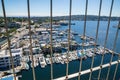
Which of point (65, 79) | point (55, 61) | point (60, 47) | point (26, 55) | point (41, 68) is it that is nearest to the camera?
point (65, 79)

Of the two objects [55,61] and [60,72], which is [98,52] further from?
[60,72]

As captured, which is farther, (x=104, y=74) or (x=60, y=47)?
(x=60, y=47)

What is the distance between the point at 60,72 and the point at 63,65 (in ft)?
4.36

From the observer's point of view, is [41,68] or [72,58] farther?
[72,58]

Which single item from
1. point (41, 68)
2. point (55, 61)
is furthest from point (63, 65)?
point (41, 68)

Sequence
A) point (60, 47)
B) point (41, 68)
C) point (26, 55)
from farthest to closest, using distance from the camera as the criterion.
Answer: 1. point (60, 47)
2. point (26, 55)
3. point (41, 68)

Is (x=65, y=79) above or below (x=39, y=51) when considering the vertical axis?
above

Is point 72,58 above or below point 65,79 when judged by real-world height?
below

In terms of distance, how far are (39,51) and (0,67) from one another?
4.23 m

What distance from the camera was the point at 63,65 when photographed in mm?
10320

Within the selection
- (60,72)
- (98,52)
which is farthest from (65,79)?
(98,52)

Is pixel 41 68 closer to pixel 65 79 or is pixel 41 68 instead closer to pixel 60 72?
pixel 60 72

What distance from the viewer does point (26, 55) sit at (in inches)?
482

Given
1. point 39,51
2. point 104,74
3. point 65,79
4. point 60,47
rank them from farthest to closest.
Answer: point 60,47 → point 39,51 → point 104,74 → point 65,79
